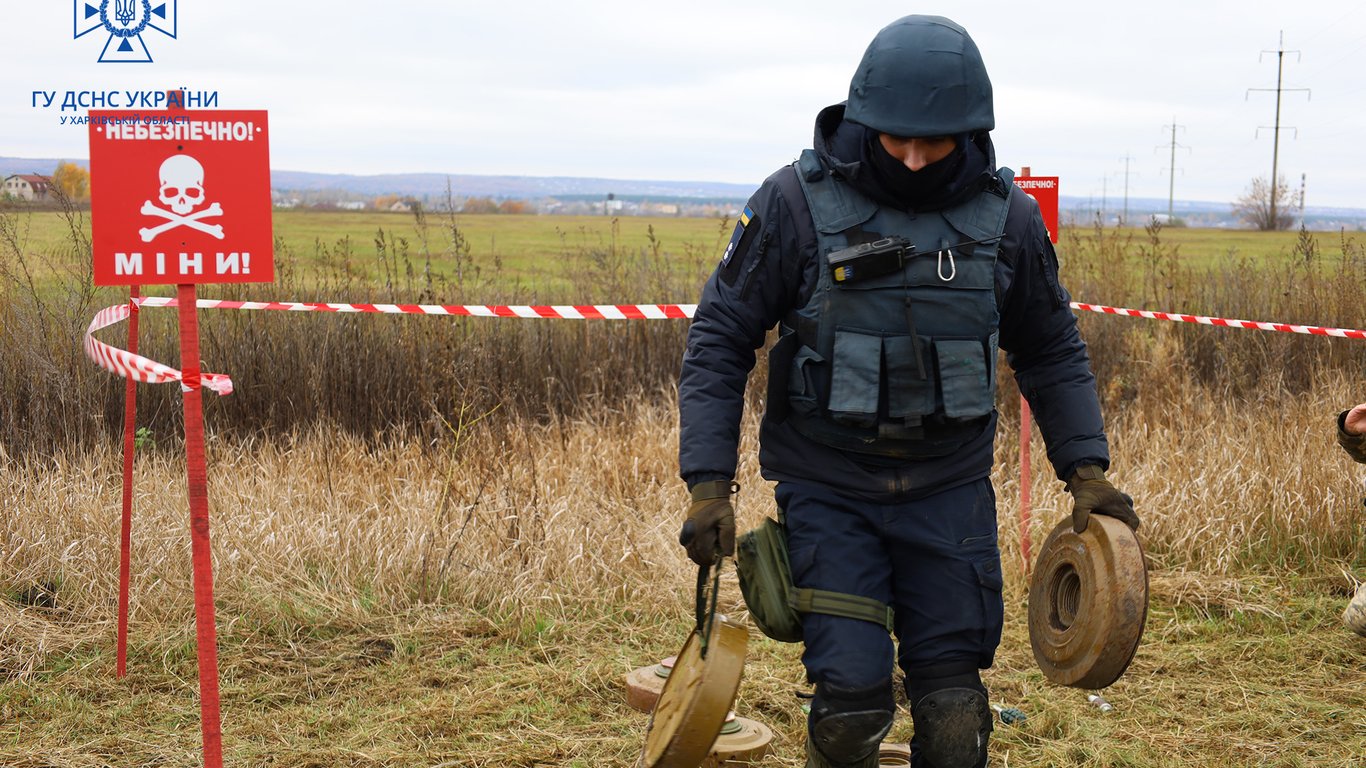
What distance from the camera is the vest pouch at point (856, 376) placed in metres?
2.88

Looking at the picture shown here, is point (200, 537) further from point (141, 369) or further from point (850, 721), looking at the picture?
point (850, 721)

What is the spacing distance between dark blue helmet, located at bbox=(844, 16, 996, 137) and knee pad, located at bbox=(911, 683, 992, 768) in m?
1.25

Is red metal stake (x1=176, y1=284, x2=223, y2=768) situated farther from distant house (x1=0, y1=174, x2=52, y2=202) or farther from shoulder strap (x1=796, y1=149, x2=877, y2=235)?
distant house (x1=0, y1=174, x2=52, y2=202)

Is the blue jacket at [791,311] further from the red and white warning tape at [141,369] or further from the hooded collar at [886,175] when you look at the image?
the red and white warning tape at [141,369]

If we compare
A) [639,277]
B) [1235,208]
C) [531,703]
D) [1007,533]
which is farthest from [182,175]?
[1235,208]

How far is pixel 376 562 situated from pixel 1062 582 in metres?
2.95

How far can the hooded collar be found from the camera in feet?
9.70

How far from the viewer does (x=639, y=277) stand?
9938 millimetres

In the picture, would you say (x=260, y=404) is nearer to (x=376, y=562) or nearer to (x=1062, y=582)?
(x=376, y=562)

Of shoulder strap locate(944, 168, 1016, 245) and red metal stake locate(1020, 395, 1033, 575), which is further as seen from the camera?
red metal stake locate(1020, 395, 1033, 575)

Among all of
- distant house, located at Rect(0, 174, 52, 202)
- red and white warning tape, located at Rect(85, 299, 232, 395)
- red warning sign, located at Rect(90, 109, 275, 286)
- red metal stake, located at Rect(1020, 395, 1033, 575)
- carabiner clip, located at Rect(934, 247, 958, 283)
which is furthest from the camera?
distant house, located at Rect(0, 174, 52, 202)

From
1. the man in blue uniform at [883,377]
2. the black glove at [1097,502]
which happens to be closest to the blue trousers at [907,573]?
the man in blue uniform at [883,377]

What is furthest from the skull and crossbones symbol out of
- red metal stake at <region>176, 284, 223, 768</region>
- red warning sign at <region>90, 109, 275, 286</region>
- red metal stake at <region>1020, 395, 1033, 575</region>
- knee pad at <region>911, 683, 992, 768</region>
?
red metal stake at <region>1020, 395, 1033, 575</region>

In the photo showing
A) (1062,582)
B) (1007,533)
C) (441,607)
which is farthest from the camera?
(1007,533)
